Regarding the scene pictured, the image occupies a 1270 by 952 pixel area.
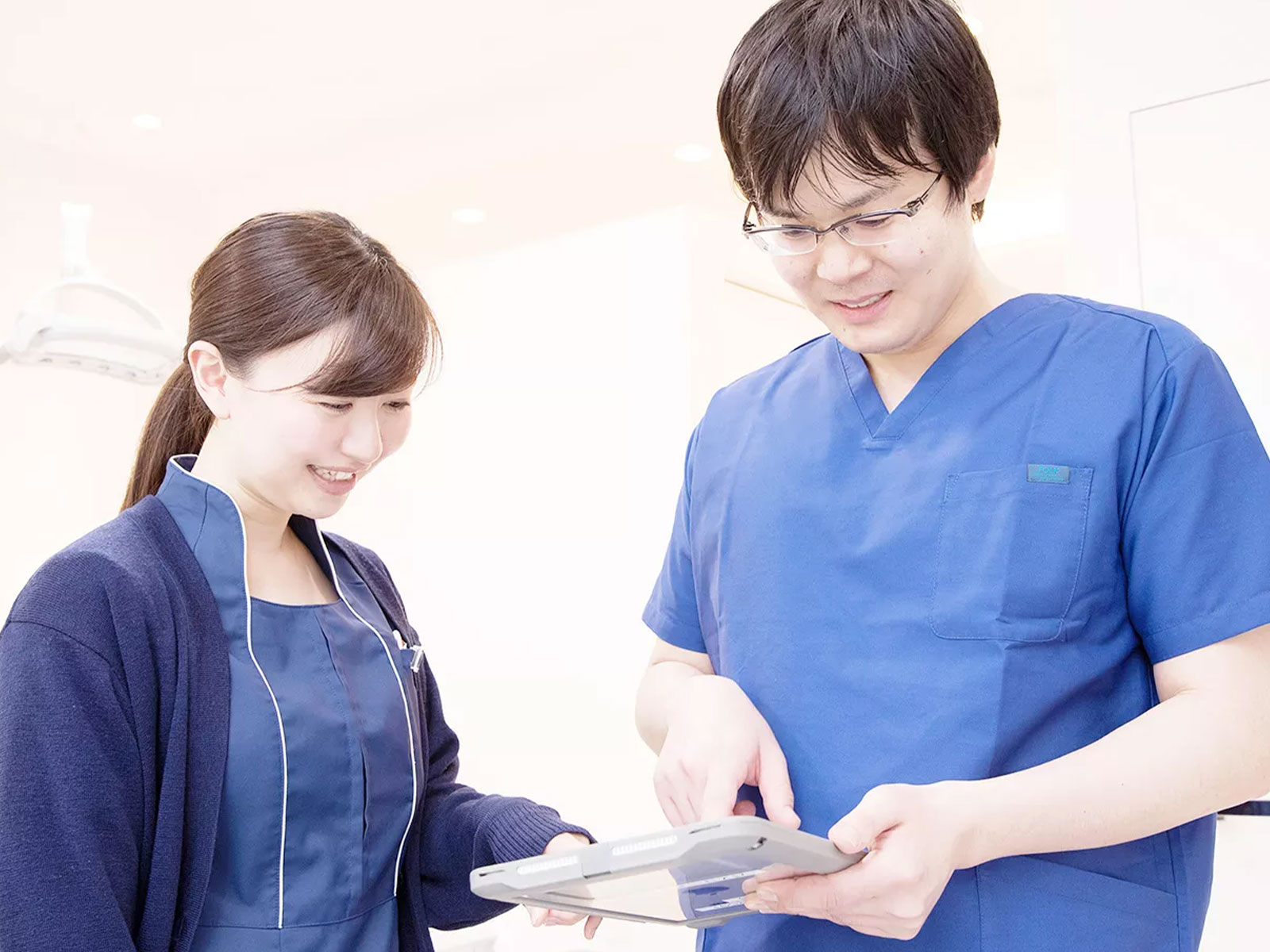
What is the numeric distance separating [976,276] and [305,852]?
2.67ft

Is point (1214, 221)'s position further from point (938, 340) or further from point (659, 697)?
point (659, 697)

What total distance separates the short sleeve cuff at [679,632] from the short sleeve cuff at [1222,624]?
45cm

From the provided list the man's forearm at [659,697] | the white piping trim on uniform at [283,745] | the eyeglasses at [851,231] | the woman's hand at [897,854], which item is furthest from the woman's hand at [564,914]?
the eyeglasses at [851,231]

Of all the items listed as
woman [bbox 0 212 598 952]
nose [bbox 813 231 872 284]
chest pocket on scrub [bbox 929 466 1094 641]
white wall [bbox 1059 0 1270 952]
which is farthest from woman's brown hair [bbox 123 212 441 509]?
white wall [bbox 1059 0 1270 952]

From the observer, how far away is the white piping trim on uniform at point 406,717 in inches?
49.6

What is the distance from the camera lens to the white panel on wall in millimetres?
2014

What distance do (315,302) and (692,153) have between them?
3.06m

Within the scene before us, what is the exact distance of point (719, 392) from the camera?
1.24m

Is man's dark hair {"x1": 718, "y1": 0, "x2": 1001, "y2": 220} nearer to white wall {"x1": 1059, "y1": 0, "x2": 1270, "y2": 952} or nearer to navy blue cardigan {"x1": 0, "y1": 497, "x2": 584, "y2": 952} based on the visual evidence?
navy blue cardigan {"x1": 0, "y1": 497, "x2": 584, "y2": 952}

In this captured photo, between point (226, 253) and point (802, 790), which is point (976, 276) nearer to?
point (802, 790)

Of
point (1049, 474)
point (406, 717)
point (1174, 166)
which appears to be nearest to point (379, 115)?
point (1174, 166)

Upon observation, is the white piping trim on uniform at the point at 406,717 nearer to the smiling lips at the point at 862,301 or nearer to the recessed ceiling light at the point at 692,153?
the smiling lips at the point at 862,301

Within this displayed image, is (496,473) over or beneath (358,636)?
beneath

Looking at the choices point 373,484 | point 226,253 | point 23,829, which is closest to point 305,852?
point 23,829
